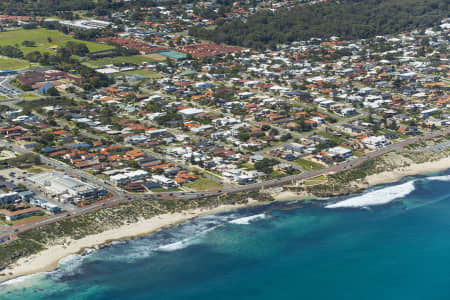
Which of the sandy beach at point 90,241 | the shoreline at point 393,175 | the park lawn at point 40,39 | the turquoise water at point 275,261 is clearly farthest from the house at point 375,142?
the park lawn at point 40,39

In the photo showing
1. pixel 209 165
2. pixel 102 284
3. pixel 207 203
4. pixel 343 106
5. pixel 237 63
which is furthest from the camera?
pixel 237 63

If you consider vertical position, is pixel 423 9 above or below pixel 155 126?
above

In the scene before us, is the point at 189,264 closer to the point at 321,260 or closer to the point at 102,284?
the point at 102,284

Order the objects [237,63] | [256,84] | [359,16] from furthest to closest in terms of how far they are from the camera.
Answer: [359,16] < [237,63] < [256,84]

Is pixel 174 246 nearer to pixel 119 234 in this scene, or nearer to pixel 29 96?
pixel 119 234

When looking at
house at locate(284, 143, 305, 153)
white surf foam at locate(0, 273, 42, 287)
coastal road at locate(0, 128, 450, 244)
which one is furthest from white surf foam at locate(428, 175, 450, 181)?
white surf foam at locate(0, 273, 42, 287)

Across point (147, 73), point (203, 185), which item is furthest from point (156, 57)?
point (203, 185)

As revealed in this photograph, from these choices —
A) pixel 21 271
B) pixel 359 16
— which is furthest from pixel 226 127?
pixel 359 16
